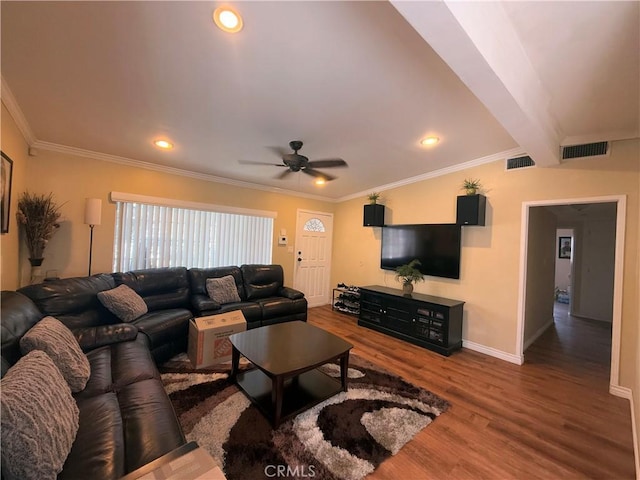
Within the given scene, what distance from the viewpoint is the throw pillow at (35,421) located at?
917mm

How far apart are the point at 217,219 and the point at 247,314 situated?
6.16ft

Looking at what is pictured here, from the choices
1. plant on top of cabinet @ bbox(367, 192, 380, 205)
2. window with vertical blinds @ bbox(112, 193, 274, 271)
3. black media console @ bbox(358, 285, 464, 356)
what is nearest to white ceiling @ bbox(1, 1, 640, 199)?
window with vertical blinds @ bbox(112, 193, 274, 271)

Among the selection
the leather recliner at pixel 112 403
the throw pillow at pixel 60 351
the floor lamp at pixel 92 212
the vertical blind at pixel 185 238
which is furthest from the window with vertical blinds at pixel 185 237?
the throw pillow at pixel 60 351

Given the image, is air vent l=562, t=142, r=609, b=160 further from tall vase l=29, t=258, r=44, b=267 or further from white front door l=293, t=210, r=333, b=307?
tall vase l=29, t=258, r=44, b=267

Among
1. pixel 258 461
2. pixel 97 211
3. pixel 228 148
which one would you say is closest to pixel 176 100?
pixel 228 148

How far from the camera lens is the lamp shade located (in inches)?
120

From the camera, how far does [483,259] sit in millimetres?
3582

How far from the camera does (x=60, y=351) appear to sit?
161 cm

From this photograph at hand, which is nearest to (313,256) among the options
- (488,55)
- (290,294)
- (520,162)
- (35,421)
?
(290,294)

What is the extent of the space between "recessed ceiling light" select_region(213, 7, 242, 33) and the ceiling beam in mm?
940

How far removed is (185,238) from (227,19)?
334 cm

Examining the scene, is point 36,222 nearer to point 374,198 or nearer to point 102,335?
point 102,335

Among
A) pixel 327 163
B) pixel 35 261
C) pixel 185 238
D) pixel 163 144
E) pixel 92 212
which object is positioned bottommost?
pixel 35 261

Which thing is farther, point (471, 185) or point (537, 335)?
point (537, 335)
